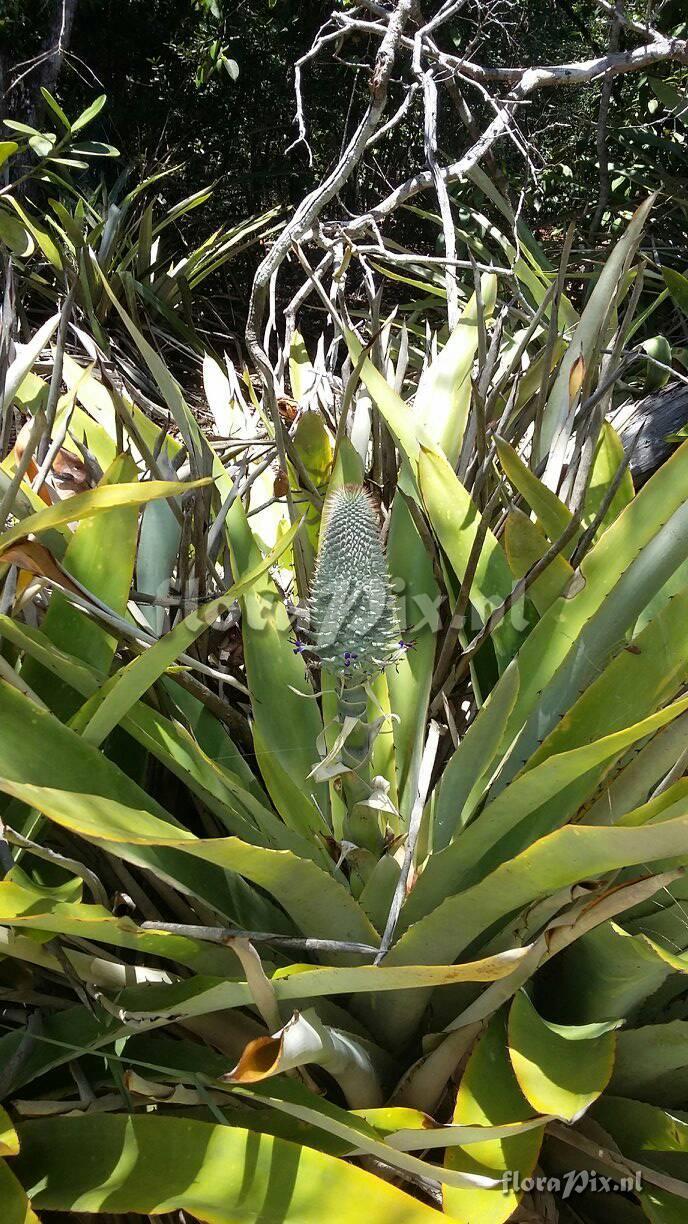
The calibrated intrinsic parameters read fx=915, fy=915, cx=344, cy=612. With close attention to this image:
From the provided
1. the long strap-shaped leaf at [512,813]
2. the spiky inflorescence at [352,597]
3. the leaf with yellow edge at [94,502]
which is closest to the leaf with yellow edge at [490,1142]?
the long strap-shaped leaf at [512,813]

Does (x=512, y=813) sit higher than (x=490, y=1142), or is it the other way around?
(x=512, y=813)

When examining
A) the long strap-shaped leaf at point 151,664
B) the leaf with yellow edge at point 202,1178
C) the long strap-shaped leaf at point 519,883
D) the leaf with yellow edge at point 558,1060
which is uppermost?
the long strap-shaped leaf at point 151,664

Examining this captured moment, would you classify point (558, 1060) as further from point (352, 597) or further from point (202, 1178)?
point (352, 597)

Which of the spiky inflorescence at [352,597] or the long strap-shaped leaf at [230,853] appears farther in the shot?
Result: the spiky inflorescence at [352,597]

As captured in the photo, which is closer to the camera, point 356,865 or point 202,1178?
point 202,1178

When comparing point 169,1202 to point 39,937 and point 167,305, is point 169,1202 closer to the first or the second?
point 39,937

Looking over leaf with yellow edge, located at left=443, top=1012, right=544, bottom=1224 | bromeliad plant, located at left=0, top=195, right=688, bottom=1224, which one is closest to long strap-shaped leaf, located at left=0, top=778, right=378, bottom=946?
bromeliad plant, located at left=0, top=195, right=688, bottom=1224

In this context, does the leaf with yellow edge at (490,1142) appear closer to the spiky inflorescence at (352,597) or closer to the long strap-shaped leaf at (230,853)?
the long strap-shaped leaf at (230,853)

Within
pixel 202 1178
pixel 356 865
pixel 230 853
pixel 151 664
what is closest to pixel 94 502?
pixel 151 664
